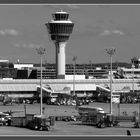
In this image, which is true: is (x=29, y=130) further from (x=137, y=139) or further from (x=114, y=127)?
(x=137, y=139)

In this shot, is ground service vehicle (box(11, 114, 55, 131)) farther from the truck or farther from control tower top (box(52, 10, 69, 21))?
control tower top (box(52, 10, 69, 21))

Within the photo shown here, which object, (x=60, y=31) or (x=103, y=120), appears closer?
(x=103, y=120)

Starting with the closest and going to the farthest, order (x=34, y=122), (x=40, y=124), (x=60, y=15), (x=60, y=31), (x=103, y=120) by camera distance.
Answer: (x=40, y=124), (x=34, y=122), (x=103, y=120), (x=60, y=15), (x=60, y=31)

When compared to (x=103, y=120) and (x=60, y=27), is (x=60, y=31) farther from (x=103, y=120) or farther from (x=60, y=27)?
(x=103, y=120)

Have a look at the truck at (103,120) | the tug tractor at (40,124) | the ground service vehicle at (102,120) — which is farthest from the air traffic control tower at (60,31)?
the tug tractor at (40,124)

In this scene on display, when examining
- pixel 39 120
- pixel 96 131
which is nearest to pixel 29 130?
pixel 39 120

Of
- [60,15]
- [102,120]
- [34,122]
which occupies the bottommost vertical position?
[34,122]

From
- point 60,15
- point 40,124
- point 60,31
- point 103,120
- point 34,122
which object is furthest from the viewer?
point 60,31

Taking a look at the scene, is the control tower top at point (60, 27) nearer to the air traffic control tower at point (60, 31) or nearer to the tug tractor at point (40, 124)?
the air traffic control tower at point (60, 31)

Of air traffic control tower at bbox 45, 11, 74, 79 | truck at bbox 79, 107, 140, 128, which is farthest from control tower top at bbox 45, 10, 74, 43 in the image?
truck at bbox 79, 107, 140, 128

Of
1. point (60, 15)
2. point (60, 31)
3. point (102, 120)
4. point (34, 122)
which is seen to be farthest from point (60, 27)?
point (34, 122)

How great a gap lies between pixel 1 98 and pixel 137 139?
6836 centimetres

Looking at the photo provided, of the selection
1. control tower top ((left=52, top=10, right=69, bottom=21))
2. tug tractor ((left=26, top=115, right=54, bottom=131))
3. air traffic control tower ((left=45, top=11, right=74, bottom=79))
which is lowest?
tug tractor ((left=26, top=115, right=54, bottom=131))

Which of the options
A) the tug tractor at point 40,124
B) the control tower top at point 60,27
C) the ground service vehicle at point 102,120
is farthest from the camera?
the control tower top at point 60,27
